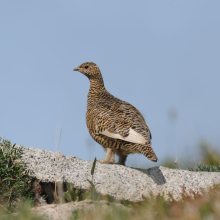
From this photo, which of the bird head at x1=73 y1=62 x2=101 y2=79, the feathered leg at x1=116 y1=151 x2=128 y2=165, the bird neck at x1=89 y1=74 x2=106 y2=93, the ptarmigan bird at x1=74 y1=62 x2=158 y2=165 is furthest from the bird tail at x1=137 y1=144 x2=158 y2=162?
the bird head at x1=73 y1=62 x2=101 y2=79

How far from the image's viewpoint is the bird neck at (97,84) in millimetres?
8058

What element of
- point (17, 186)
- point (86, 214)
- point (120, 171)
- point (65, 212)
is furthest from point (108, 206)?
point (120, 171)

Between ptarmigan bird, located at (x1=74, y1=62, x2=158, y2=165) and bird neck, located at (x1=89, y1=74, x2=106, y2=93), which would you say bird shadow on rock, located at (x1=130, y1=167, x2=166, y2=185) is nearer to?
ptarmigan bird, located at (x1=74, y1=62, x2=158, y2=165)

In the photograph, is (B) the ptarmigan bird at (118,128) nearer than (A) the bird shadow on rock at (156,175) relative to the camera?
Yes

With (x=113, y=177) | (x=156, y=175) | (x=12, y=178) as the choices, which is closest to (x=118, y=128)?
(x=113, y=177)

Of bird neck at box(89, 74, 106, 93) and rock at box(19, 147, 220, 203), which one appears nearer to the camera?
rock at box(19, 147, 220, 203)

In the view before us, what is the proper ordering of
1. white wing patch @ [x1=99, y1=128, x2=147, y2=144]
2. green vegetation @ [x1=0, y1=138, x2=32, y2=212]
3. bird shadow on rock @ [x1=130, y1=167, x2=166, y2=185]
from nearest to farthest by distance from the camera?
1. green vegetation @ [x1=0, y1=138, x2=32, y2=212]
2. white wing patch @ [x1=99, y1=128, x2=147, y2=144]
3. bird shadow on rock @ [x1=130, y1=167, x2=166, y2=185]

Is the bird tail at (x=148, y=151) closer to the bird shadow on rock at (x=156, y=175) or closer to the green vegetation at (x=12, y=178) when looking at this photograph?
the bird shadow on rock at (x=156, y=175)

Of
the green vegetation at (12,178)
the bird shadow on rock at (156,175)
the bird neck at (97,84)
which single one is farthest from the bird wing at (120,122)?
the green vegetation at (12,178)

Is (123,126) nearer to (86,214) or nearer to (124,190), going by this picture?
(124,190)

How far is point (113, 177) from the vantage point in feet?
20.2

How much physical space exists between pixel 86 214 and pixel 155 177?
138 inches

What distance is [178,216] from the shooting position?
3084 mm

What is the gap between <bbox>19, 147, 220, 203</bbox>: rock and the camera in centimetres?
590
